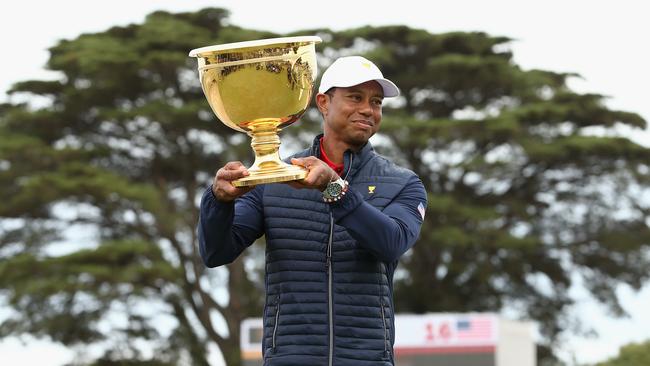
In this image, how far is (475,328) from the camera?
2305cm

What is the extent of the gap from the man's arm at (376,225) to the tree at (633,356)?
294 inches

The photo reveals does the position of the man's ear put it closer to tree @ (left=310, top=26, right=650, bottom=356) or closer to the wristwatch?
the wristwatch

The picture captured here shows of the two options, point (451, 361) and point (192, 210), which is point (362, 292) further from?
point (192, 210)

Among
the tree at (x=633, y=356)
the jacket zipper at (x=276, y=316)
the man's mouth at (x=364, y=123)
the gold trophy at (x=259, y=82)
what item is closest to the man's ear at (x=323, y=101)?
the man's mouth at (x=364, y=123)

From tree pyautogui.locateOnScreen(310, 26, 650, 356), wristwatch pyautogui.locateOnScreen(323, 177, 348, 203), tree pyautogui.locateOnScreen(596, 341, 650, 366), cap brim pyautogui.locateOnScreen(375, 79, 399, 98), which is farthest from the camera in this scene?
tree pyautogui.locateOnScreen(310, 26, 650, 356)

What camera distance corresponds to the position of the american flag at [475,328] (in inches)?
903

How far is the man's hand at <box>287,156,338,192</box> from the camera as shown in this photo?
13.0 ft

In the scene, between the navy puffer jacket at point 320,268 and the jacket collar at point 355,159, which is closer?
the navy puffer jacket at point 320,268

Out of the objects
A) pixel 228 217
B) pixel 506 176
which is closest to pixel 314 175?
pixel 228 217

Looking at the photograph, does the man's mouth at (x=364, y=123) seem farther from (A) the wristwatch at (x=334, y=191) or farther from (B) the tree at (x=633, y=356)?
(B) the tree at (x=633, y=356)

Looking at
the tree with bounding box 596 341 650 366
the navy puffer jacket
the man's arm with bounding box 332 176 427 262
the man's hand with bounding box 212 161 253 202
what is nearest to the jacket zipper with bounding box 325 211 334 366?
the navy puffer jacket

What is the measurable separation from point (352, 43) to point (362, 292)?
25.8 m

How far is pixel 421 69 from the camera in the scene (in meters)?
30.4

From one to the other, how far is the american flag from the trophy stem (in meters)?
19.0
